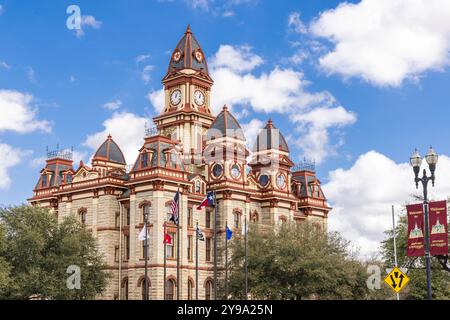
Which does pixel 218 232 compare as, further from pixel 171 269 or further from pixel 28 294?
pixel 28 294

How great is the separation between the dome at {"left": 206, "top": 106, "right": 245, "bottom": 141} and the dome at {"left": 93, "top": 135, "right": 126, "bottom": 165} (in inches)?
398

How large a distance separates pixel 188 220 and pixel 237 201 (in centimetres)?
682

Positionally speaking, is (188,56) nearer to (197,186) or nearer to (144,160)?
A: (197,186)

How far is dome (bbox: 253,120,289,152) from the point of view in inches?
3167

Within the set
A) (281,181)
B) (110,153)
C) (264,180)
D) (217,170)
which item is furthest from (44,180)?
(281,181)

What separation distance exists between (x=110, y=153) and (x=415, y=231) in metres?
49.2

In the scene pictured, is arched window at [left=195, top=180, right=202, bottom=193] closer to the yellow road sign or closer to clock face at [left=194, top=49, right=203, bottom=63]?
clock face at [left=194, top=49, right=203, bottom=63]

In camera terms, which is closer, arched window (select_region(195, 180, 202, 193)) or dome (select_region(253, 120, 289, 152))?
arched window (select_region(195, 180, 202, 193))

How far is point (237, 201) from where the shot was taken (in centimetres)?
7406

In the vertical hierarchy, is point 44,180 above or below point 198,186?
above

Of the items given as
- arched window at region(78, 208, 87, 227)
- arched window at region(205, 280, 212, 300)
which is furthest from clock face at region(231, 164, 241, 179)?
arched window at region(78, 208, 87, 227)

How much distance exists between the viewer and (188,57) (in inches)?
3174

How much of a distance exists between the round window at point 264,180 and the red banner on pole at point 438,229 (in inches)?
1925

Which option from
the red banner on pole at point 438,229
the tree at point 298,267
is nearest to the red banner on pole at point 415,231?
the red banner on pole at point 438,229
